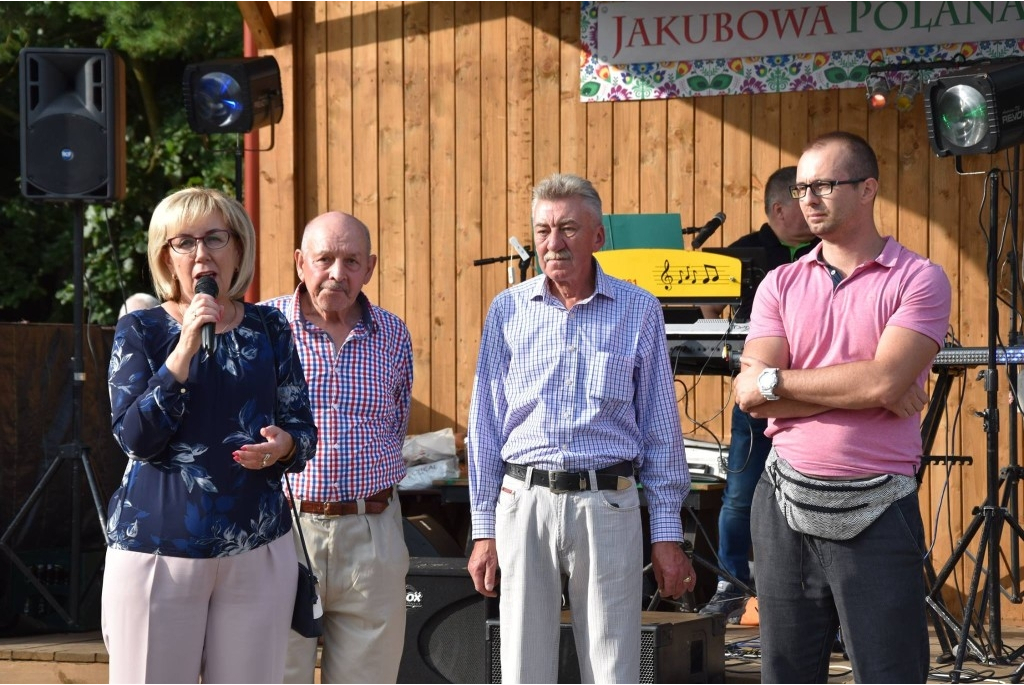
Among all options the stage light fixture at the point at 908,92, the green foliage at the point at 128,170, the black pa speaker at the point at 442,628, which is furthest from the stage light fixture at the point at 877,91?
the green foliage at the point at 128,170

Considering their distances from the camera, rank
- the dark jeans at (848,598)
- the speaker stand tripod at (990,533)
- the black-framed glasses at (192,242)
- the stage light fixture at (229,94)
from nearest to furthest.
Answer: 1. the black-framed glasses at (192,242)
2. the dark jeans at (848,598)
3. the speaker stand tripod at (990,533)
4. the stage light fixture at (229,94)

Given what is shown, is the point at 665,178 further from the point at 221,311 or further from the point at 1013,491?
the point at 221,311

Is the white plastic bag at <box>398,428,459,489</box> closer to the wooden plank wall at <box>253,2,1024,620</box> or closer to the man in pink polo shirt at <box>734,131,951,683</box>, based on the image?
the wooden plank wall at <box>253,2,1024,620</box>

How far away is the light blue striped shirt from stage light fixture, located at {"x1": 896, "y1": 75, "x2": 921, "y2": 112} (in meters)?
3.47

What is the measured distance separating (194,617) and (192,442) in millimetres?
353

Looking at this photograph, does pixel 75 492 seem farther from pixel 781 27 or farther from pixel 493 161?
pixel 781 27

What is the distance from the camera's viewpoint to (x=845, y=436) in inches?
120

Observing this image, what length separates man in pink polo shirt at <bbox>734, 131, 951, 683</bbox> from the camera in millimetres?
3004

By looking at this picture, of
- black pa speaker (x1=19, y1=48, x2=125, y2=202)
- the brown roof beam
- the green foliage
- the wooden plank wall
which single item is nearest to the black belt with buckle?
black pa speaker (x1=19, y1=48, x2=125, y2=202)

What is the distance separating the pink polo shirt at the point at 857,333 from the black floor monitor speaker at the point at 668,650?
3.74 ft

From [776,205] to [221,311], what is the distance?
329 centimetres

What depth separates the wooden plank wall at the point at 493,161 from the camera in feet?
21.0

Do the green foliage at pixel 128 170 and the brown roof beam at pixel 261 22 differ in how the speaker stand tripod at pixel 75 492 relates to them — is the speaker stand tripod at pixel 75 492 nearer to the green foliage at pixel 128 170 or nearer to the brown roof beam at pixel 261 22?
the brown roof beam at pixel 261 22

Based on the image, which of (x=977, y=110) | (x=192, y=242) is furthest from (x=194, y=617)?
(x=977, y=110)
